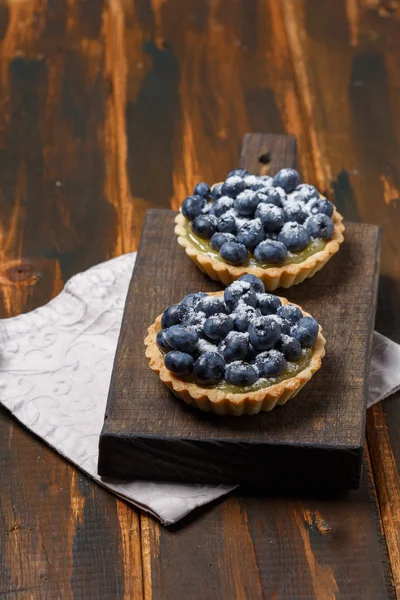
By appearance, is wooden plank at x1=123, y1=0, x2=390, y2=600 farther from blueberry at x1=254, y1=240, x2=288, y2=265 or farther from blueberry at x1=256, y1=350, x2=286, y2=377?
blueberry at x1=254, y1=240, x2=288, y2=265

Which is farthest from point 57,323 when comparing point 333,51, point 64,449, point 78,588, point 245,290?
point 333,51

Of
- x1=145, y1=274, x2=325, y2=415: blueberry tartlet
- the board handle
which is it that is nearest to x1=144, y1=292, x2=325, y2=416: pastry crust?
x1=145, y1=274, x2=325, y2=415: blueberry tartlet

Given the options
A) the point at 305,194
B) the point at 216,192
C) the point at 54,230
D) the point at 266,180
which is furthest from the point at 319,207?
the point at 54,230

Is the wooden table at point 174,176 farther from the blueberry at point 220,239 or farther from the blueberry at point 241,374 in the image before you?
the blueberry at point 220,239

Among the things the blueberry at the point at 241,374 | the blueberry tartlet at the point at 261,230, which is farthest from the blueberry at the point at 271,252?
the blueberry at the point at 241,374

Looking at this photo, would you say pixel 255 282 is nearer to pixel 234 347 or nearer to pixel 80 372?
pixel 234 347

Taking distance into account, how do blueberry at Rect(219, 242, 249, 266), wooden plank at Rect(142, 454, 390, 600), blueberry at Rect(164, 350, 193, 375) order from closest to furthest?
wooden plank at Rect(142, 454, 390, 600) → blueberry at Rect(164, 350, 193, 375) → blueberry at Rect(219, 242, 249, 266)
